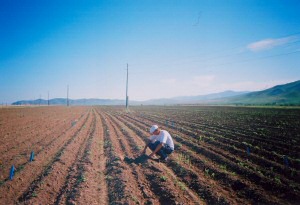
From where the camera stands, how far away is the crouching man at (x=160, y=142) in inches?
285

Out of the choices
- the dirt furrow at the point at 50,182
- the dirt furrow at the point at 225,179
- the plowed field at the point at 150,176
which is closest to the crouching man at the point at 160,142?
the plowed field at the point at 150,176

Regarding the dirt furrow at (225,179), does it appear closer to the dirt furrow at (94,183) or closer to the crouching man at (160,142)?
the crouching man at (160,142)

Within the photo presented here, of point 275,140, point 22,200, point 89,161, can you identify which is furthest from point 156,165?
point 275,140

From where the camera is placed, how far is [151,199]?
198 inches

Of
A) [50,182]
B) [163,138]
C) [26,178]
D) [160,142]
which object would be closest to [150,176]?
[160,142]

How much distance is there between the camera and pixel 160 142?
7227 millimetres

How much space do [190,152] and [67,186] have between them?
569 centimetres

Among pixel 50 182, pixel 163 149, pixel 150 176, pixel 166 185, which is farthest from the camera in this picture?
pixel 163 149

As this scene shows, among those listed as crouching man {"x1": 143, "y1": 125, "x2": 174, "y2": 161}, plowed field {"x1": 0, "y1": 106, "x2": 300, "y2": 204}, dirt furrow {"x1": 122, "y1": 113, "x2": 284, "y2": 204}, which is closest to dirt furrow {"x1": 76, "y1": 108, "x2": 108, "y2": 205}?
plowed field {"x1": 0, "y1": 106, "x2": 300, "y2": 204}

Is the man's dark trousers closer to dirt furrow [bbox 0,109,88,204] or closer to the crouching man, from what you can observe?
the crouching man

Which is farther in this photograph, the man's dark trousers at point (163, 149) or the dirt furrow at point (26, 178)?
the man's dark trousers at point (163, 149)

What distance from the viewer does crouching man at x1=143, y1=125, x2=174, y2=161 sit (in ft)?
23.7

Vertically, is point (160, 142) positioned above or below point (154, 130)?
below

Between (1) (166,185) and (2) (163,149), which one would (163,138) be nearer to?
(2) (163,149)
